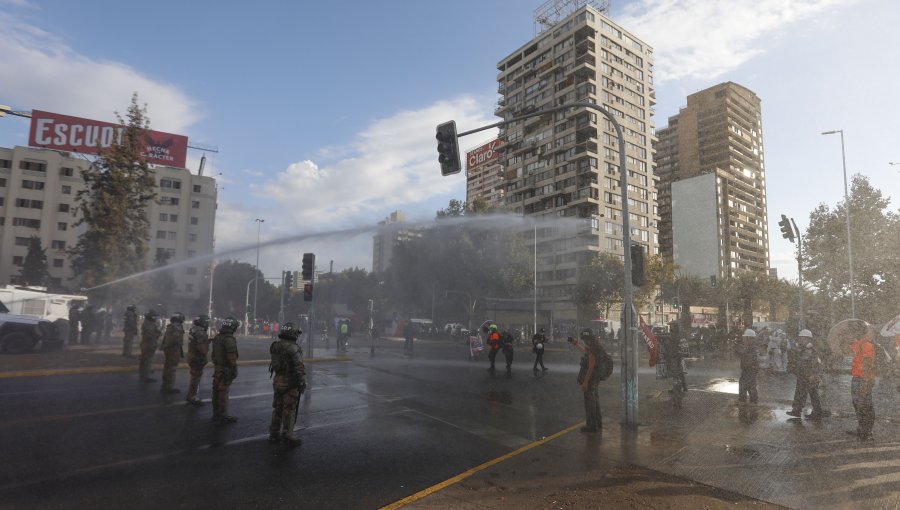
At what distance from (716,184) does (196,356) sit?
317 feet

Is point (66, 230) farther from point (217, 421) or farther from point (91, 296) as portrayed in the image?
point (217, 421)

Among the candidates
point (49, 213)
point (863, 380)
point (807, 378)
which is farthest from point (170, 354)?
point (49, 213)

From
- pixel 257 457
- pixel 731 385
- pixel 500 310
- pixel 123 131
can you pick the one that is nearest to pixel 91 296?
pixel 123 131

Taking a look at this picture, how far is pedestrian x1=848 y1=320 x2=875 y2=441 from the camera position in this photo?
24.2 ft

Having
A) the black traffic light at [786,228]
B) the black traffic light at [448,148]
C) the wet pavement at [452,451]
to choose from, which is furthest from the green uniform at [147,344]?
the black traffic light at [786,228]

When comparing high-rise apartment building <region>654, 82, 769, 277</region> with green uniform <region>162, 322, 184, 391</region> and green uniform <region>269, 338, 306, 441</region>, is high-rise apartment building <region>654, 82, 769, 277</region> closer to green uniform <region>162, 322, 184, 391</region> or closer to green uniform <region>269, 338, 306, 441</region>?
green uniform <region>162, 322, 184, 391</region>

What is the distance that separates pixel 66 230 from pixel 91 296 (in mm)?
56562

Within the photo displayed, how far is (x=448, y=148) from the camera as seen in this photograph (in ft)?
34.0

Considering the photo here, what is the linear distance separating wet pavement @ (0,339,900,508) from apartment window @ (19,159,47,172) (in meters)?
72.9

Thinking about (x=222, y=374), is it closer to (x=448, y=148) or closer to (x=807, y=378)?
(x=448, y=148)

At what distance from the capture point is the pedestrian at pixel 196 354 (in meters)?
8.98

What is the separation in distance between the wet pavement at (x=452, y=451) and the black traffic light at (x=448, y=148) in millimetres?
5076

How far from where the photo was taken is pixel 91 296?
887 inches

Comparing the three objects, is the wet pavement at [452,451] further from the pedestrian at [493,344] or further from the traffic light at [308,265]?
the traffic light at [308,265]
